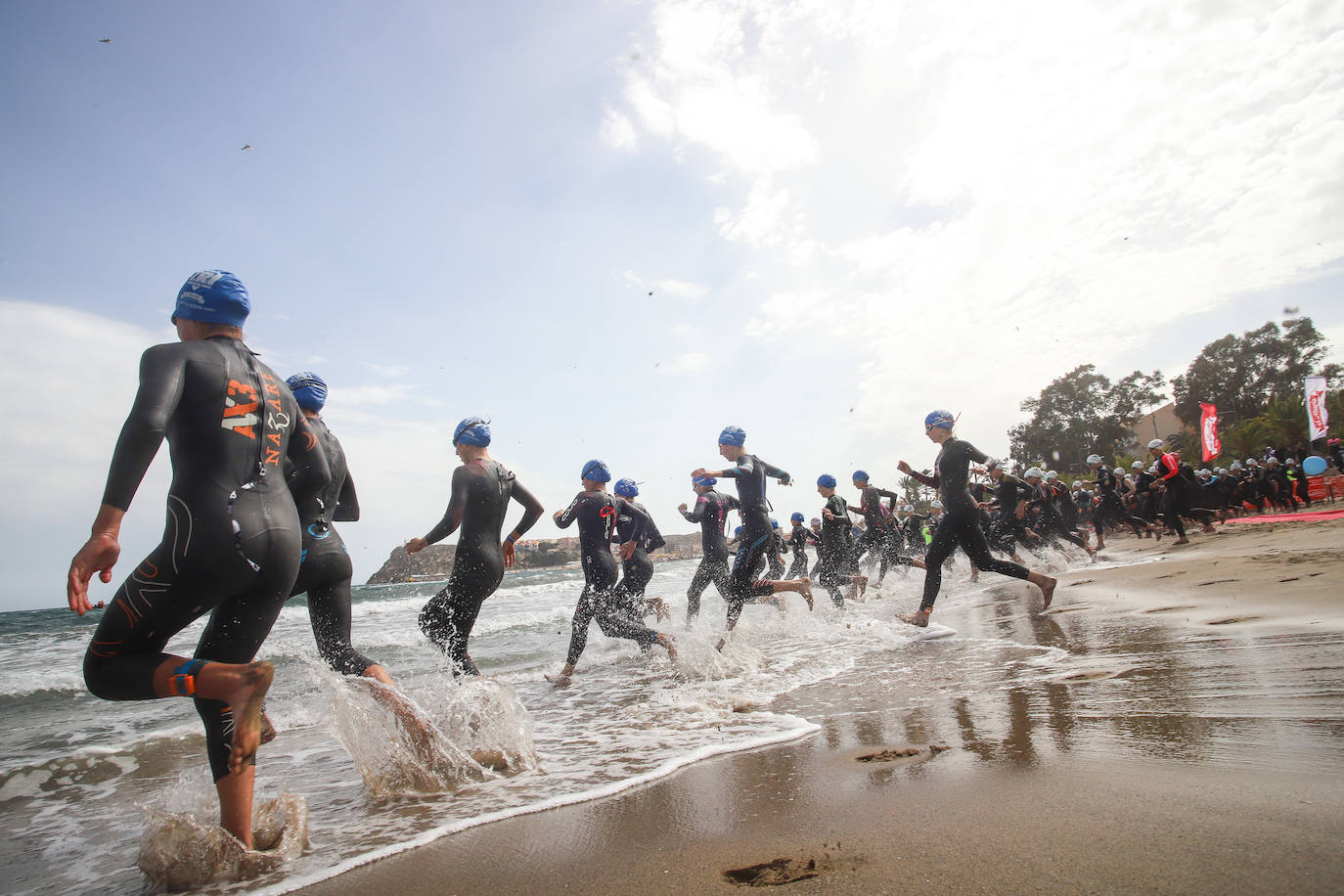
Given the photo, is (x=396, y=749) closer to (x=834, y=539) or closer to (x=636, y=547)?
(x=636, y=547)

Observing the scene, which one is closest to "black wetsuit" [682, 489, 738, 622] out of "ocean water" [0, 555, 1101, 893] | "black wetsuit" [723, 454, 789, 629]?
"black wetsuit" [723, 454, 789, 629]

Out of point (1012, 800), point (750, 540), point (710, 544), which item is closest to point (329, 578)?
point (1012, 800)

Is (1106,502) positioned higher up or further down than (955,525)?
further down

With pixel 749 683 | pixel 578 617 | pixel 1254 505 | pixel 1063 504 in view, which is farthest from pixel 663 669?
pixel 1254 505

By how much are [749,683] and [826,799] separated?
2502 millimetres

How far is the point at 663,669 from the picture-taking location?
5.71 m

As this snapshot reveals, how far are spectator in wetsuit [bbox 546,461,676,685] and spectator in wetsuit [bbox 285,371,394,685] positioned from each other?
269 centimetres

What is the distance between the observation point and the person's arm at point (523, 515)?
4.57 meters

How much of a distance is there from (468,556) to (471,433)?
0.83 m

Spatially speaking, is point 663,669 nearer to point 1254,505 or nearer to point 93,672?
point 93,672

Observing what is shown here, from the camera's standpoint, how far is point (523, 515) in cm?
462

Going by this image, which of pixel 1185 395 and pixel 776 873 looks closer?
pixel 776 873

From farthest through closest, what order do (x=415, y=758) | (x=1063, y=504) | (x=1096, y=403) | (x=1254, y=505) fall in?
(x=1096, y=403) < (x=1254, y=505) < (x=1063, y=504) < (x=415, y=758)

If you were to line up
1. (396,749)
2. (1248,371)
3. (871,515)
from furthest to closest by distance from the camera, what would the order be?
(1248,371) < (871,515) < (396,749)
